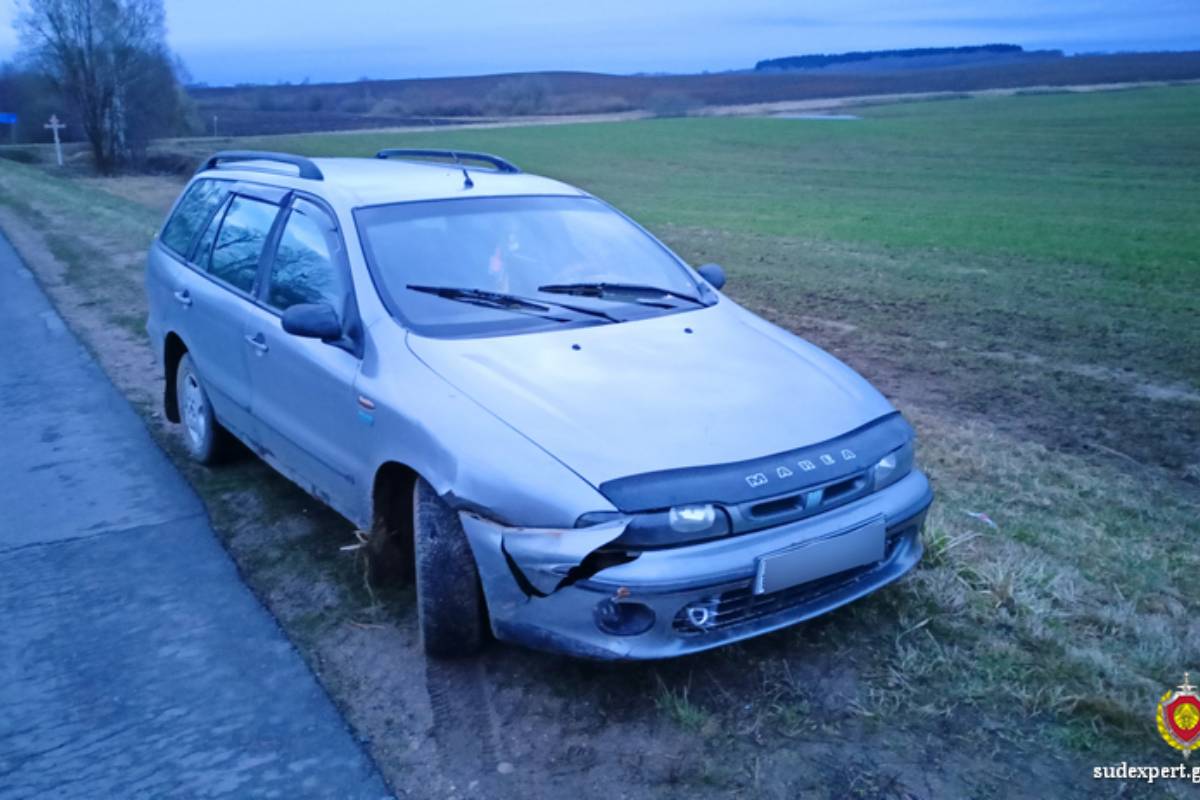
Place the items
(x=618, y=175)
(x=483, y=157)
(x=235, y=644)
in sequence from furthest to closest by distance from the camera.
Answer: (x=618, y=175) → (x=483, y=157) → (x=235, y=644)

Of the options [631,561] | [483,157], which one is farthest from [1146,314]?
[631,561]

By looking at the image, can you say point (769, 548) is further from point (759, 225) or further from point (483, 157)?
point (759, 225)

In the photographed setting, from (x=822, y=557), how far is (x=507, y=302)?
5.53ft

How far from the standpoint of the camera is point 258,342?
489 cm

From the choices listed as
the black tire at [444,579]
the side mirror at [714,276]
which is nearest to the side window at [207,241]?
the side mirror at [714,276]

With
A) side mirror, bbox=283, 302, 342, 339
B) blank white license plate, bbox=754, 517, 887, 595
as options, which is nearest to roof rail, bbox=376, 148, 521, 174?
side mirror, bbox=283, 302, 342, 339

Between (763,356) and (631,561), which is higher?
(763,356)

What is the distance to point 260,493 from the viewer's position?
557 centimetres

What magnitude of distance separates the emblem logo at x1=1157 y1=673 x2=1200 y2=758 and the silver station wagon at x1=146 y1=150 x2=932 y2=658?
0.91 metres

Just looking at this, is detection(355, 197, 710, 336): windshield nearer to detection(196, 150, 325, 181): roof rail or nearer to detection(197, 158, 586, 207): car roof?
detection(197, 158, 586, 207): car roof

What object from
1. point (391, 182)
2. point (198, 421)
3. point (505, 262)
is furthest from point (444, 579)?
point (198, 421)

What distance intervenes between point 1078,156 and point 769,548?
1339 inches

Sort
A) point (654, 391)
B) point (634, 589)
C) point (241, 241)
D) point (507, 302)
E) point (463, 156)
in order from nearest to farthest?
point (634, 589)
point (654, 391)
point (507, 302)
point (241, 241)
point (463, 156)

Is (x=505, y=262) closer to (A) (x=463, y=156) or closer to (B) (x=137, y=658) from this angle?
(A) (x=463, y=156)
